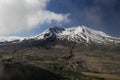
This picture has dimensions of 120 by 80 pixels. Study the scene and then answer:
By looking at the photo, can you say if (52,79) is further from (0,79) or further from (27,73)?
(0,79)

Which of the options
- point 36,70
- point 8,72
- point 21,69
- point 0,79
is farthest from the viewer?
point 36,70

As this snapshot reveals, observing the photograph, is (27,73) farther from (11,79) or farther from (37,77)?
(11,79)

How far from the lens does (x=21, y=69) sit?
321ft

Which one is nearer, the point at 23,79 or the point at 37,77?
the point at 23,79

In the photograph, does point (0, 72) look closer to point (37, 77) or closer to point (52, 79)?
point (37, 77)

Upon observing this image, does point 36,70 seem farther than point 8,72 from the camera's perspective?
Yes

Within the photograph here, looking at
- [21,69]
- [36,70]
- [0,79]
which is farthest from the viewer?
[36,70]

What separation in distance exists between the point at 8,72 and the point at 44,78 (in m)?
15.2

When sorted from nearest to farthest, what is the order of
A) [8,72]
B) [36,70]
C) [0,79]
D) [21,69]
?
[0,79] < [8,72] < [21,69] < [36,70]

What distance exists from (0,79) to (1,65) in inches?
489

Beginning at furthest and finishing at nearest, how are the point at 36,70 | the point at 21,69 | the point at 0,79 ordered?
the point at 36,70 < the point at 21,69 < the point at 0,79

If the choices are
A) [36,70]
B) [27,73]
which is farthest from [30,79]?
[36,70]

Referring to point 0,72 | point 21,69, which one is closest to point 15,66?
point 21,69

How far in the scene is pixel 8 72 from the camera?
91.9m
